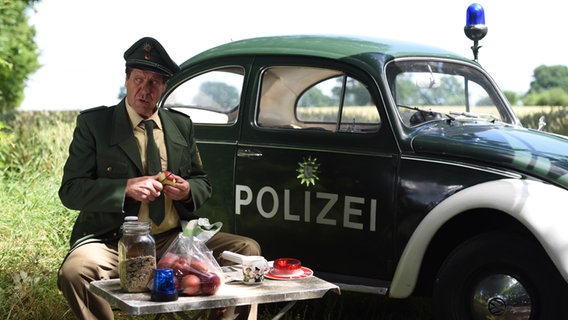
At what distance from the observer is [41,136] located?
12039 millimetres

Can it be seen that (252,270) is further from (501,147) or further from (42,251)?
(42,251)

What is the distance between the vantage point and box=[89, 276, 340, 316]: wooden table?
3.82m

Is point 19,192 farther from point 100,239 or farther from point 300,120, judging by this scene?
point 100,239

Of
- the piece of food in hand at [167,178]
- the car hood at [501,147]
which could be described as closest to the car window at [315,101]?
the car hood at [501,147]

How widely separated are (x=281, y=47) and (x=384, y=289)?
6.02 ft

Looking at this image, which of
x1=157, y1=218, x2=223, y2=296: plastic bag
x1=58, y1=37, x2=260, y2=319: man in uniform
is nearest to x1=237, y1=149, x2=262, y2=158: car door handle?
x1=58, y1=37, x2=260, y2=319: man in uniform

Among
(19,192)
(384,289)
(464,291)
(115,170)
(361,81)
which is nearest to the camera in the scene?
(115,170)

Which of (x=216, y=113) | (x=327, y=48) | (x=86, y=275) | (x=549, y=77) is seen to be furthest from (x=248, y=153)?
(x=549, y=77)

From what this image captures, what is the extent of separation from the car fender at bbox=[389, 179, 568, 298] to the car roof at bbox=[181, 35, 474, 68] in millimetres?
1195

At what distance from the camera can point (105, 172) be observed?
4672 mm

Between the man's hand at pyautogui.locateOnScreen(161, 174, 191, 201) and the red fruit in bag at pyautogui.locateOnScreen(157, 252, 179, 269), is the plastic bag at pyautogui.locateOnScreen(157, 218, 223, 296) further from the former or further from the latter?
the man's hand at pyautogui.locateOnScreen(161, 174, 191, 201)

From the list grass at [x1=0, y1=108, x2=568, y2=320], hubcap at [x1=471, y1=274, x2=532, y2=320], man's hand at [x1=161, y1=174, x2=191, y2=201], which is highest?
man's hand at [x1=161, y1=174, x2=191, y2=201]

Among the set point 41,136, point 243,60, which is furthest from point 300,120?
point 41,136

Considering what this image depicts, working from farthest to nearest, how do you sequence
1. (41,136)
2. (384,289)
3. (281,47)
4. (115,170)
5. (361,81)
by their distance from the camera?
(41,136) < (281,47) < (361,81) < (384,289) < (115,170)
